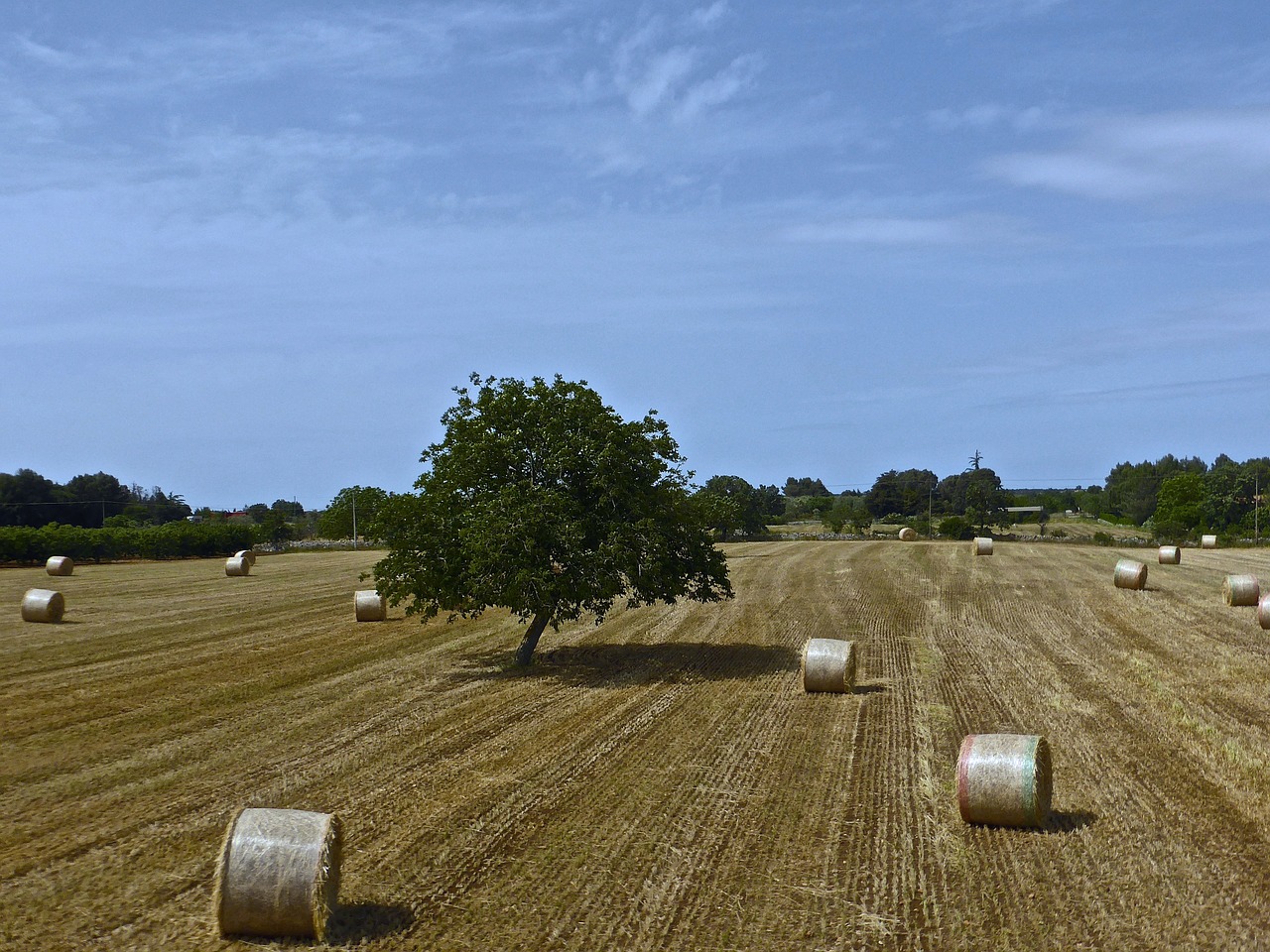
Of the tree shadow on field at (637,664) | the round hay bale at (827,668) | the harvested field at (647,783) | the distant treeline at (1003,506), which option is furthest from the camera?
the distant treeline at (1003,506)

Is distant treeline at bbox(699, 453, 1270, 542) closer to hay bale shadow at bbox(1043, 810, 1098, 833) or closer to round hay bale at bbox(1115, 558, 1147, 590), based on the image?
round hay bale at bbox(1115, 558, 1147, 590)

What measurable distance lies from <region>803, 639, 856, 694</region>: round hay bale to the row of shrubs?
51187 mm

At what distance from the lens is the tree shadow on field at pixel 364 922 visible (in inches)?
353

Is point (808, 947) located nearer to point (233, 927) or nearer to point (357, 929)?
point (357, 929)

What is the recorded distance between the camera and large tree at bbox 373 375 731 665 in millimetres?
20562

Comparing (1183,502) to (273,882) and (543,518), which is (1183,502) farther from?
(273,882)

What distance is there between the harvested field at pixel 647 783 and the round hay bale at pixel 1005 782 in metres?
0.24

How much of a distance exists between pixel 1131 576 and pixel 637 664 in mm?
22407

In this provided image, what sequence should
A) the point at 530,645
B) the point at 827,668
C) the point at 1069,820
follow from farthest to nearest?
1. the point at 530,645
2. the point at 827,668
3. the point at 1069,820

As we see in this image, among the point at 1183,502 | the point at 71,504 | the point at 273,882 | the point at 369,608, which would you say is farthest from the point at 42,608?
the point at 1183,502

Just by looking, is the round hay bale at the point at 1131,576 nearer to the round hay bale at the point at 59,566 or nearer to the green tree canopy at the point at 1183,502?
the round hay bale at the point at 59,566

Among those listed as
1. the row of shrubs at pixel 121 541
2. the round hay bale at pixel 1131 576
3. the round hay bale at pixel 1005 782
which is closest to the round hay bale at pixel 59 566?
the row of shrubs at pixel 121 541

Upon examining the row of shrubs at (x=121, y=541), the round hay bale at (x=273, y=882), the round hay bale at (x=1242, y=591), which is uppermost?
the row of shrubs at (x=121, y=541)

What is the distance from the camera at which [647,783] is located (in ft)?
44.4
